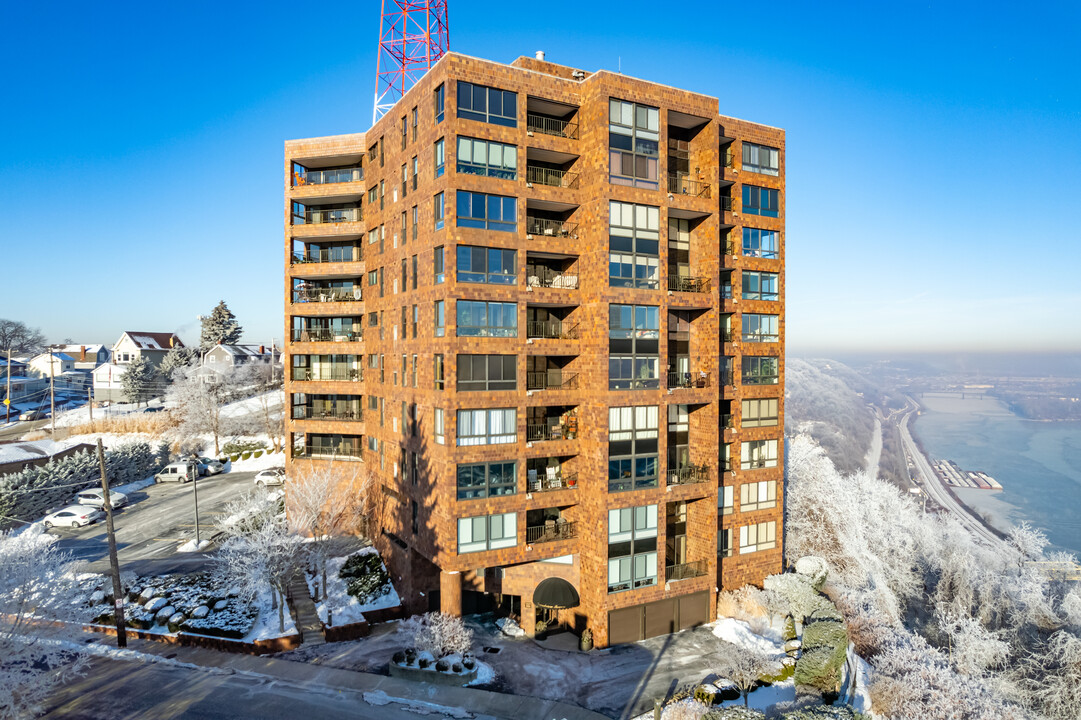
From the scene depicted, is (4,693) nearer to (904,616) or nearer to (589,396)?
(589,396)

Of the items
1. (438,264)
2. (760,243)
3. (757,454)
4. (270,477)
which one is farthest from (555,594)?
(270,477)

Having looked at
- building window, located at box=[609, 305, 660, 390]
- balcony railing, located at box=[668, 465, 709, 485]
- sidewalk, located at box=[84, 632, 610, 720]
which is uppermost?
building window, located at box=[609, 305, 660, 390]

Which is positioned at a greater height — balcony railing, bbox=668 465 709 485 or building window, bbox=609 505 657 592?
balcony railing, bbox=668 465 709 485

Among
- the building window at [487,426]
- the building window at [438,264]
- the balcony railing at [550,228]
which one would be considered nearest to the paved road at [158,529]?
the building window at [487,426]

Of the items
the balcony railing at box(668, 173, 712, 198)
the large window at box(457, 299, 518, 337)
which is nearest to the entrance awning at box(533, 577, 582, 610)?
the large window at box(457, 299, 518, 337)

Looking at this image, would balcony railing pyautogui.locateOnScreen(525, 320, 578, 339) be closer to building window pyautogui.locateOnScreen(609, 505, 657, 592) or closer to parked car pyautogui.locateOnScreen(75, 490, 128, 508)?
building window pyautogui.locateOnScreen(609, 505, 657, 592)

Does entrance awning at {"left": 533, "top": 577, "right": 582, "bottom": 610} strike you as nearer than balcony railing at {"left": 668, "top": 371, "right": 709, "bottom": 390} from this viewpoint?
Yes

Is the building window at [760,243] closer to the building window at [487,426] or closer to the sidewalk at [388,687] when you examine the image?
the building window at [487,426]
